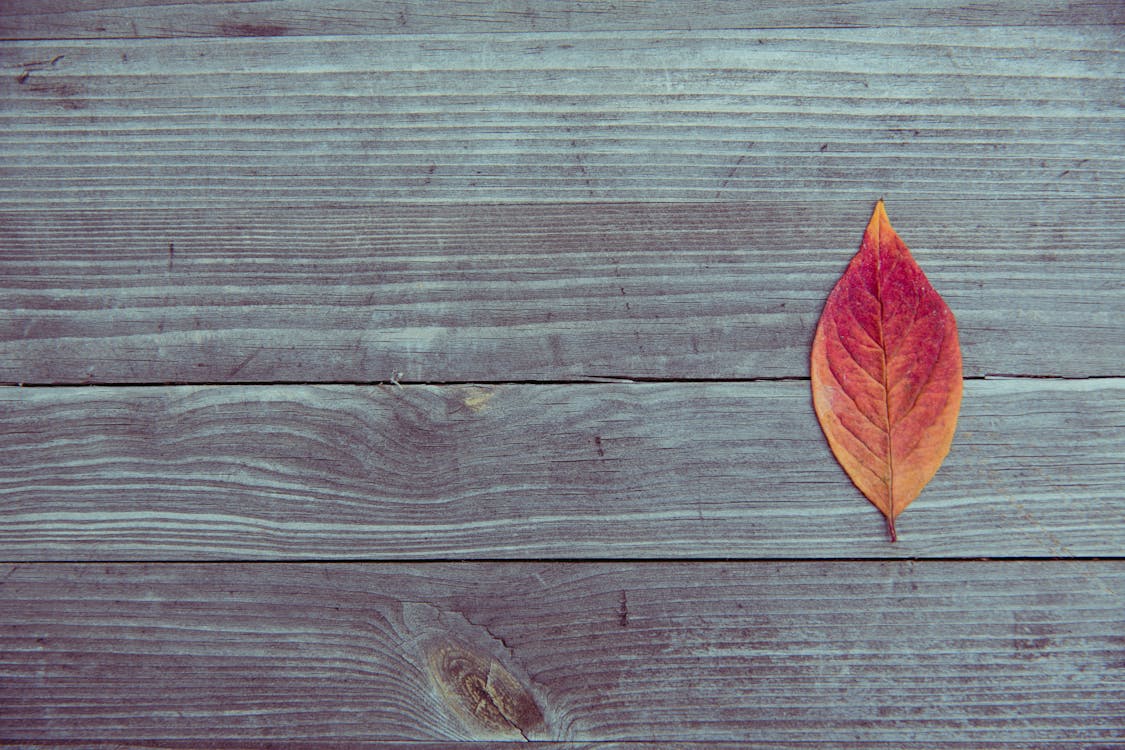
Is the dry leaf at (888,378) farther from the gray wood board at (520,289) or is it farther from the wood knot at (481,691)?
the wood knot at (481,691)

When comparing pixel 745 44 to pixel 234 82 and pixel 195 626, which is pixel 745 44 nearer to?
pixel 234 82

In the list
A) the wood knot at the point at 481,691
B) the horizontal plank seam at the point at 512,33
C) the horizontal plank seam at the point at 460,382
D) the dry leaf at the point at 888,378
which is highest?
the horizontal plank seam at the point at 512,33

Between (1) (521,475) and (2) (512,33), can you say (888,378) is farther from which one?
(2) (512,33)

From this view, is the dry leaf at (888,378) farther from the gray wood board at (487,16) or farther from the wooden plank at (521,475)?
the gray wood board at (487,16)

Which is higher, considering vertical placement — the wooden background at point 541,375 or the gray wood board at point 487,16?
the gray wood board at point 487,16

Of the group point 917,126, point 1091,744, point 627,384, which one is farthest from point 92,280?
point 1091,744

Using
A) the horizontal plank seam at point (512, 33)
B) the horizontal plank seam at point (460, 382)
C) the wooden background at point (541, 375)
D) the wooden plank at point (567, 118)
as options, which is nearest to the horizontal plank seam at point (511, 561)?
the wooden background at point (541, 375)
